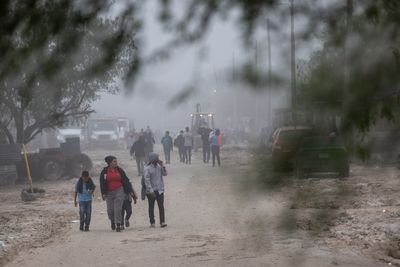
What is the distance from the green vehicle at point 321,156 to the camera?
183 inches

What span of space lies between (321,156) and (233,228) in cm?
415

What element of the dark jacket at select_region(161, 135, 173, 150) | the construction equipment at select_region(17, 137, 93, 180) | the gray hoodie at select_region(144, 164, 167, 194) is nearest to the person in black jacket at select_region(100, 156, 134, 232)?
the gray hoodie at select_region(144, 164, 167, 194)

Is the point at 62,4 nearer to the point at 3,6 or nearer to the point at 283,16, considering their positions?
the point at 3,6

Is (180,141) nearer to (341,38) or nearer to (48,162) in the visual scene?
(48,162)

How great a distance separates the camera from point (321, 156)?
4812 millimetres

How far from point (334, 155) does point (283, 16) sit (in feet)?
3.00

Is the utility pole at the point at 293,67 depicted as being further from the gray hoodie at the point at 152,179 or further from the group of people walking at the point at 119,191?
the gray hoodie at the point at 152,179

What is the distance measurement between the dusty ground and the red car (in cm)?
15

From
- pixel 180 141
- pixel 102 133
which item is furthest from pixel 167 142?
pixel 102 133

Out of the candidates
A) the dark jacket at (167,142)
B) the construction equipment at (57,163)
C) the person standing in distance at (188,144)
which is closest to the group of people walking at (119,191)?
the construction equipment at (57,163)

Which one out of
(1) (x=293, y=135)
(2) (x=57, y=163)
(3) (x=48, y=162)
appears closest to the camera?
(1) (x=293, y=135)

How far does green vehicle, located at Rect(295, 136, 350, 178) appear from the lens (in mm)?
4656

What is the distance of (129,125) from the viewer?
203ft

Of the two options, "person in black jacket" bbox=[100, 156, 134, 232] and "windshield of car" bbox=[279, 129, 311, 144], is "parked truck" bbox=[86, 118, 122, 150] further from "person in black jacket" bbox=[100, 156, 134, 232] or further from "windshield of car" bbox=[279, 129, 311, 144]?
"windshield of car" bbox=[279, 129, 311, 144]
